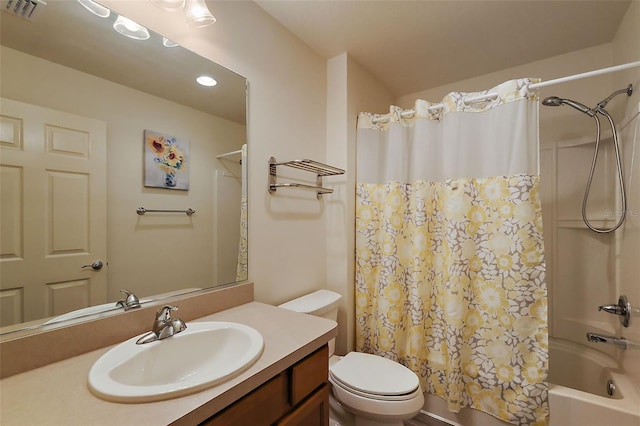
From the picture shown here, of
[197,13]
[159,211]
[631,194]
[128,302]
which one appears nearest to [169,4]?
[197,13]

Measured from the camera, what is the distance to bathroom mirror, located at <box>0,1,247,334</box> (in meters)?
0.77

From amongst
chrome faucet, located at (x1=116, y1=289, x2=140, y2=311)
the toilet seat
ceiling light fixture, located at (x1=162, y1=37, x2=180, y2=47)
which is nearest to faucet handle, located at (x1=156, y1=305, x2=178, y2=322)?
chrome faucet, located at (x1=116, y1=289, x2=140, y2=311)

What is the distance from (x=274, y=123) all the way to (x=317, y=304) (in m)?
1.05

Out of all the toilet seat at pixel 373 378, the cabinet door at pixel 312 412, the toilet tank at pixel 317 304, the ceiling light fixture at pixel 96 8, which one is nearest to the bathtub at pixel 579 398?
the toilet seat at pixel 373 378

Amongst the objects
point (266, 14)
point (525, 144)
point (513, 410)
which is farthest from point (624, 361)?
point (266, 14)

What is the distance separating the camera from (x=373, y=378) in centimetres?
139

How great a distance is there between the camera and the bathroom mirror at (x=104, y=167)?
0.77 metres

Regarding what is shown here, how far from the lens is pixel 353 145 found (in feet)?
6.50

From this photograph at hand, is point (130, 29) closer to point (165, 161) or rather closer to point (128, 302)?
point (165, 161)

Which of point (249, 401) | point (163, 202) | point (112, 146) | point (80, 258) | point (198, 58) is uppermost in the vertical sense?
point (198, 58)

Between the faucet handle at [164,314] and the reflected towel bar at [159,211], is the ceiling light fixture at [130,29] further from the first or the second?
the faucet handle at [164,314]

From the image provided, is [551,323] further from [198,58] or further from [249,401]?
[198,58]

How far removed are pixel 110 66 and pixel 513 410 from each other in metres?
2.37

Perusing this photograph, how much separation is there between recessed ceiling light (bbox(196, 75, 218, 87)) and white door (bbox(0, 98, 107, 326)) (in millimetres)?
463
